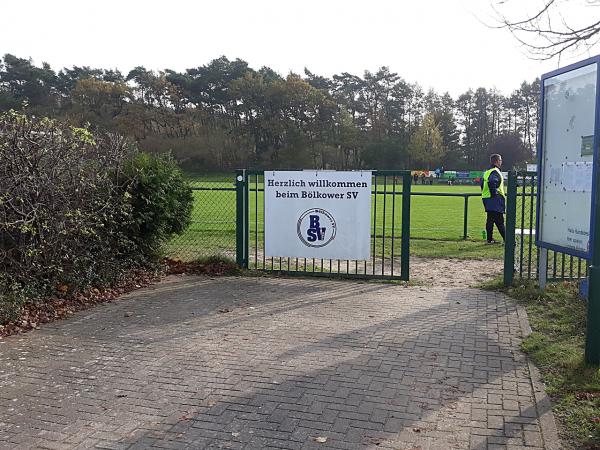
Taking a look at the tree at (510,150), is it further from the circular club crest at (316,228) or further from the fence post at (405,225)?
the circular club crest at (316,228)

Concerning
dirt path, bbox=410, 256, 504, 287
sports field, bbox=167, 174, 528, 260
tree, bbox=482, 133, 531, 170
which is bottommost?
dirt path, bbox=410, 256, 504, 287

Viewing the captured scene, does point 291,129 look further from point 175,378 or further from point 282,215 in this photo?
point 175,378

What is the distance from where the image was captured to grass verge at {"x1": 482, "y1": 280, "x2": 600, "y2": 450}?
3697mm

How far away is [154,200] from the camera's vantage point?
8.47 metres

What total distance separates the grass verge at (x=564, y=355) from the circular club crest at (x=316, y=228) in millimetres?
2422

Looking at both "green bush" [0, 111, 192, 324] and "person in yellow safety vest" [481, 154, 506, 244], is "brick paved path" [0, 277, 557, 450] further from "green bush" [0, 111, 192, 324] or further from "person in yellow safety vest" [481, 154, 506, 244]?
"person in yellow safety vest" [481, 154, 506, 244]

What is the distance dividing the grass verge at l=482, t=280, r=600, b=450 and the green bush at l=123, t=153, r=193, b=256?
496cm

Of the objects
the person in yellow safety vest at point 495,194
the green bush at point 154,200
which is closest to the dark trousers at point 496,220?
the person in yellow safety vest at point 495,194

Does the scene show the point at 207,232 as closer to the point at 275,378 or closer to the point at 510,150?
the point at 275,378

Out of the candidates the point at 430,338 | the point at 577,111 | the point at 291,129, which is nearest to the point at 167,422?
the point at 430,338

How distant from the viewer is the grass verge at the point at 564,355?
3697 millimetres

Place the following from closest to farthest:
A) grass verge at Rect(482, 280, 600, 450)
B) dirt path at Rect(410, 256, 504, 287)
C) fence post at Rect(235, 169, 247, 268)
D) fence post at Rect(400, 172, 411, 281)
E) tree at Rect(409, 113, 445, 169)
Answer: grass verge at Rect(482, 280, 600, 450) < fence post at Rect(400, 172, 411, 281) < dirt path at Rect(410, 256, 504, 287) < fence post at Rect(235, 169, 247, 268) < tree at Rect(409, 113, 445, 169)

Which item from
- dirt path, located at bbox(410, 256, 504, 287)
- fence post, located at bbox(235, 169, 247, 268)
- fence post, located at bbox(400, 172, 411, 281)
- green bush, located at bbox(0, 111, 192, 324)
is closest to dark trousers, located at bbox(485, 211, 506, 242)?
dirt path, located at bbox(410, 256, 504, 287)

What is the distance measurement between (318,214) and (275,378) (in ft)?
13.8
